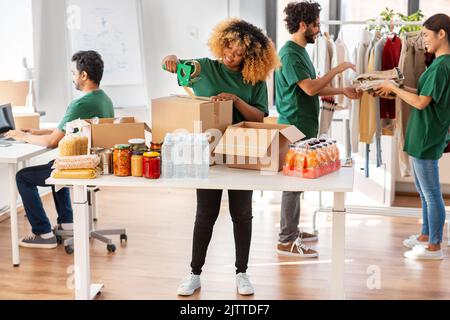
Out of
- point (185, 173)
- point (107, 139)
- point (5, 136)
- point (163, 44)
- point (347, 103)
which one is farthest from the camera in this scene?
point (163, 44)

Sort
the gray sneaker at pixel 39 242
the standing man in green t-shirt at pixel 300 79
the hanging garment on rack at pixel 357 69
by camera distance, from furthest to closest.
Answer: the hanging garment on rack at pixel 357 69 < the gray sneaker at pixel 39 242 < the standing man in green t-shirt at pixel 300 79

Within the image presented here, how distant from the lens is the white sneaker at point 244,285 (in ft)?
11.6

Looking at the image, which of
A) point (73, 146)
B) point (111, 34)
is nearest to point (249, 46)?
point (73, 146)

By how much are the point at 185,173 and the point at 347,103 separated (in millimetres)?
2026

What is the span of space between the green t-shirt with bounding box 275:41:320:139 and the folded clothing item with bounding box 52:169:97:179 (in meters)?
1.30

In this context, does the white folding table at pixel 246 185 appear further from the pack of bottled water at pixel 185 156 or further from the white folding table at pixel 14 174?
the white folding table at pixel 14 174

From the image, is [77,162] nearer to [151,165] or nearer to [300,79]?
[151,165]

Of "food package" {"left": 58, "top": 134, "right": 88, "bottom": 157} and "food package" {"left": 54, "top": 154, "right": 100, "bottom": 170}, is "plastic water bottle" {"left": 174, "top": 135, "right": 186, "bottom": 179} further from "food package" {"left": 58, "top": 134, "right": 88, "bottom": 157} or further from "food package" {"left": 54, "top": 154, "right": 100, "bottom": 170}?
"food package" {"left": 58, "top": 134, "right": 88, "bottom": 157}

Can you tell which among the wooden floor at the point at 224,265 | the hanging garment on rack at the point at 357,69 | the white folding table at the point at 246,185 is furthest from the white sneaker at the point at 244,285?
the hanging garment on rack at the point at 357,69

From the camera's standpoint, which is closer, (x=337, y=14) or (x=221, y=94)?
(x=221, y=94)

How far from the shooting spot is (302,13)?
12.6 ft

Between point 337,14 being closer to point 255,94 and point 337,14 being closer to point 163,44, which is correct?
point 163,44
